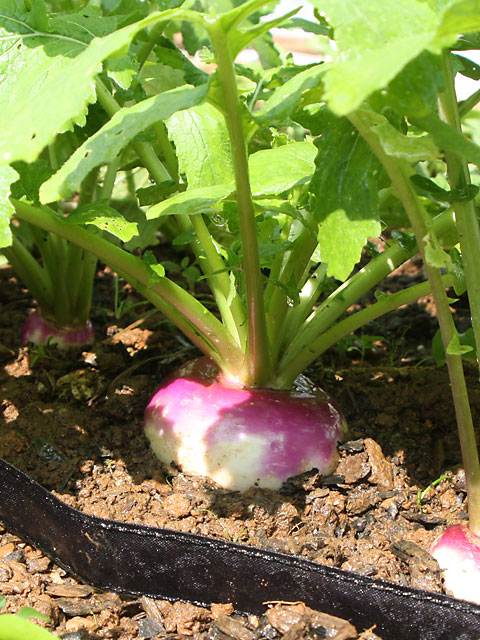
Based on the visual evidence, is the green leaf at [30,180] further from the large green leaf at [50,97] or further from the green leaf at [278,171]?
the green leaf at [278,171]

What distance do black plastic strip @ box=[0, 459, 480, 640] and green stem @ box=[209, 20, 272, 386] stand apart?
34 centimetres

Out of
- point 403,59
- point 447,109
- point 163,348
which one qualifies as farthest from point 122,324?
point 403,59

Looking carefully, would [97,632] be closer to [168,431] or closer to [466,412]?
[168,431]

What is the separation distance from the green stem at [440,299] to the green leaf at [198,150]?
0.29 metres

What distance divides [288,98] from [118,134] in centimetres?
19

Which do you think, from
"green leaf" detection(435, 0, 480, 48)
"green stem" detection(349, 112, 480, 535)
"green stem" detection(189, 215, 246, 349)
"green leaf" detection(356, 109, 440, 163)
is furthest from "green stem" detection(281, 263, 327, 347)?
"green leaf" detection(435, 0, 480, 48)

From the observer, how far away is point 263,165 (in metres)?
1.01

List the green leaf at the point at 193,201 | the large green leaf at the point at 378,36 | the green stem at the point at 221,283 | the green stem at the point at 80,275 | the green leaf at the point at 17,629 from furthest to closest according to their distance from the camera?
the green stem at the point at 80,275
the green stem at the point at 221,283
the green leaf at the point at 193,201
the green leaf at the point at 17,629
the large green leaf at the point at 378,36

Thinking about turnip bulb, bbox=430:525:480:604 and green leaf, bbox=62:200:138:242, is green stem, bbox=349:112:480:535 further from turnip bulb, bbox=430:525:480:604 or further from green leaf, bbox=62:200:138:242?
green leaf, bbox=62:200:138:242

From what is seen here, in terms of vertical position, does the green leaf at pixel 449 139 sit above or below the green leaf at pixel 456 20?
below

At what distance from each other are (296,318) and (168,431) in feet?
1.02

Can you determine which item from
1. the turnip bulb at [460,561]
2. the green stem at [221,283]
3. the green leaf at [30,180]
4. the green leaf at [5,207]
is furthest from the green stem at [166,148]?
the turnip bulb at [460,561]

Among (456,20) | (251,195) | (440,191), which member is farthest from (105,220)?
(456,20)

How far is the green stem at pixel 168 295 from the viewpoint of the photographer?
42.6 inches
